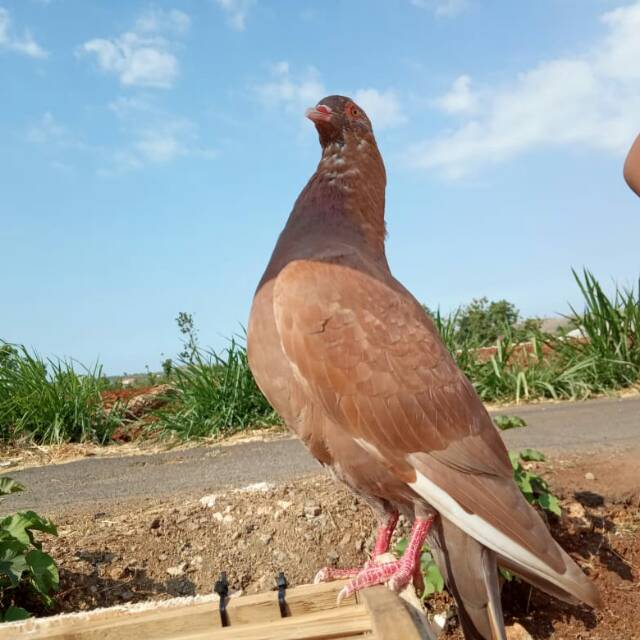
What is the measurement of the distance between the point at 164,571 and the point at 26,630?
3.84ft

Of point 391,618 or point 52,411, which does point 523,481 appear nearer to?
point 391,618

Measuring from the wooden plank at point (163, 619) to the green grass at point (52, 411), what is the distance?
457 cm

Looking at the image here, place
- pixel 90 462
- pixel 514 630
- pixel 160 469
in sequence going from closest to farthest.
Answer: pixel 514 630, pixel 160 469, pixel 90 462

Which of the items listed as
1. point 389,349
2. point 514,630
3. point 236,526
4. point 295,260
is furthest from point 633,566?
point 295,260

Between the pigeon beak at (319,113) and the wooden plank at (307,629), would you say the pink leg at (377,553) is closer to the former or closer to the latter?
the wooden plank at (307,629)

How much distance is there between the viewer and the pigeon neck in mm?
2168

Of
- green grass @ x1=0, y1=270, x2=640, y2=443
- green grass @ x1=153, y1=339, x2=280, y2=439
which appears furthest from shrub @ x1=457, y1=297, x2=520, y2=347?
Result: green grass @ x1=153, y1=339, x2=280, y2=439

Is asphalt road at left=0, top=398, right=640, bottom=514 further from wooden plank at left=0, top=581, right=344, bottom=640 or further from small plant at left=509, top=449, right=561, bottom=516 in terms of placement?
wooden plank at left=0, top=581, right=344, bottom=640

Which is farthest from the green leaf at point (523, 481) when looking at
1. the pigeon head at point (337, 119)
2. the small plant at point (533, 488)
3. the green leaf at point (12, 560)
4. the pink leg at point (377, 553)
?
the green leaf at point (12, 560)

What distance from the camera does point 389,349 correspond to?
1804 mm

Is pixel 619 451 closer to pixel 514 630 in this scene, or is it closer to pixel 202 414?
pixel 514 630

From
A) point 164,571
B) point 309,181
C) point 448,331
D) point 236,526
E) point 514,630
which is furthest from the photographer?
point 448,331

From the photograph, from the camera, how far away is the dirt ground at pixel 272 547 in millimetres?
2854

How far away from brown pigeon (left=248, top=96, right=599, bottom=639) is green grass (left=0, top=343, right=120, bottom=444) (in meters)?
4.86
